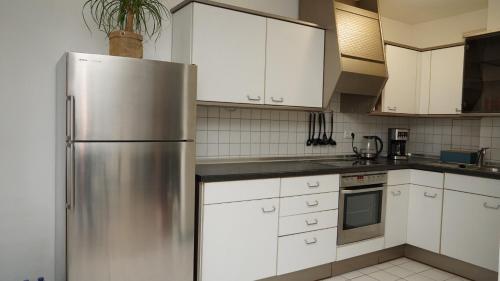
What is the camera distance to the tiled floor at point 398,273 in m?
2.92

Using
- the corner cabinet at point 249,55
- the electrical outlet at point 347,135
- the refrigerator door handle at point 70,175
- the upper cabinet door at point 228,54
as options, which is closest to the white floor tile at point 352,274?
the electrical outlet at point 347,135

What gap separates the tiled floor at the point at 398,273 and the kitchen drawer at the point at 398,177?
74 cm

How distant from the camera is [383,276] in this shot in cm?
295

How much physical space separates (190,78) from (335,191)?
1460 millimetres

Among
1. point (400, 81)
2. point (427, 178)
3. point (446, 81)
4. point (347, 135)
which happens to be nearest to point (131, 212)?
point (347, 135)

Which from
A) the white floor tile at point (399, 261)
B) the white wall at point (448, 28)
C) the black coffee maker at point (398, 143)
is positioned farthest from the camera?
the black coffee maker at point (398, 143)

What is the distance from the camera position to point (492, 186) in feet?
9.05

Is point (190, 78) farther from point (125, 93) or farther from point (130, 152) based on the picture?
point (130, 152)

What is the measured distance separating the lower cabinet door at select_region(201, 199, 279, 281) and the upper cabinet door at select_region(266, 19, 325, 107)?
0.87 m

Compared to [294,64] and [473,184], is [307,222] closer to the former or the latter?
[294,64]

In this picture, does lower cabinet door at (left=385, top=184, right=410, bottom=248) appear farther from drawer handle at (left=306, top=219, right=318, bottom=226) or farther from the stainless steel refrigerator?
the stainless steel refrigerator

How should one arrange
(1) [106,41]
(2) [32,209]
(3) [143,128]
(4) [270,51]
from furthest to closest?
1. (4) [270,51]
2. (1) [106,41]
3. (2) [32,209]
4. (3) [143,128]

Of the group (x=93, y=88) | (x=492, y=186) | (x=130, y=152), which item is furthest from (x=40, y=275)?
(x=492, y=186)

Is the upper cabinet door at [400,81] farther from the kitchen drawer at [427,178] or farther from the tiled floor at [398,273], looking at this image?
the tiled floor at [398,273]
